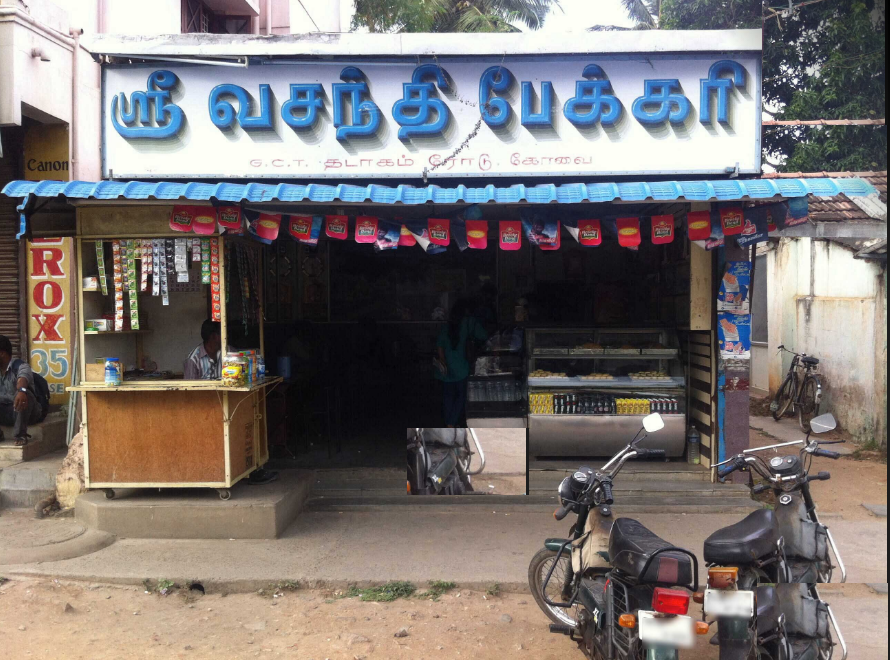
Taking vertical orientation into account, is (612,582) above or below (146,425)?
below

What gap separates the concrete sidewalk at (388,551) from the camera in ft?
17.0

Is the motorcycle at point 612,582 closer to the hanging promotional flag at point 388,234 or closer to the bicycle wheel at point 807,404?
the hanging promotional flag at point 388,234

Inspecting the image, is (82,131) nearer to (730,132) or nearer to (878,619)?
(730,132)

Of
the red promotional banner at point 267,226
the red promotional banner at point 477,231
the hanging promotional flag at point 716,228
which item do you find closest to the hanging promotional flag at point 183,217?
the red promotional banner at point 267,226

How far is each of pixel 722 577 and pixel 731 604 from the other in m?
0.12

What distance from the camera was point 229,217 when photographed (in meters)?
5.70

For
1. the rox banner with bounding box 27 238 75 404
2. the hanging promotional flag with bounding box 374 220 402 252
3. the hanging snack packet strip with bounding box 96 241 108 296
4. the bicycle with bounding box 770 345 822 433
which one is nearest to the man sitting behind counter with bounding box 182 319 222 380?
the hanging snack packet strip with bounding box 96 241 108 296

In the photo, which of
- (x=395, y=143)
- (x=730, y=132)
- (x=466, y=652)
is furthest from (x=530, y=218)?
(x=466, y=652)

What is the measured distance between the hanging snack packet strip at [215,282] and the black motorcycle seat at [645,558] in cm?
377

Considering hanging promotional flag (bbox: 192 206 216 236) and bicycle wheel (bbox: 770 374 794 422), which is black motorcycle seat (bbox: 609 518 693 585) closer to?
hanging promotional flag (bbox: 192 206 216 236)

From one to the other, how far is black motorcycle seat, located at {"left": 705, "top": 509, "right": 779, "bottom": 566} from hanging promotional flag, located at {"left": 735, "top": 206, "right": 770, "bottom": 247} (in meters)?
2.94

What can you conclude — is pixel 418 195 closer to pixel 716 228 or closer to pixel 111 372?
pixel 716 228

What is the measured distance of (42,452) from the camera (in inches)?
292

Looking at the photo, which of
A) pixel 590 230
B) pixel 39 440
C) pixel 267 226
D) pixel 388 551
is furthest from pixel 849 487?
pixel 39 440
